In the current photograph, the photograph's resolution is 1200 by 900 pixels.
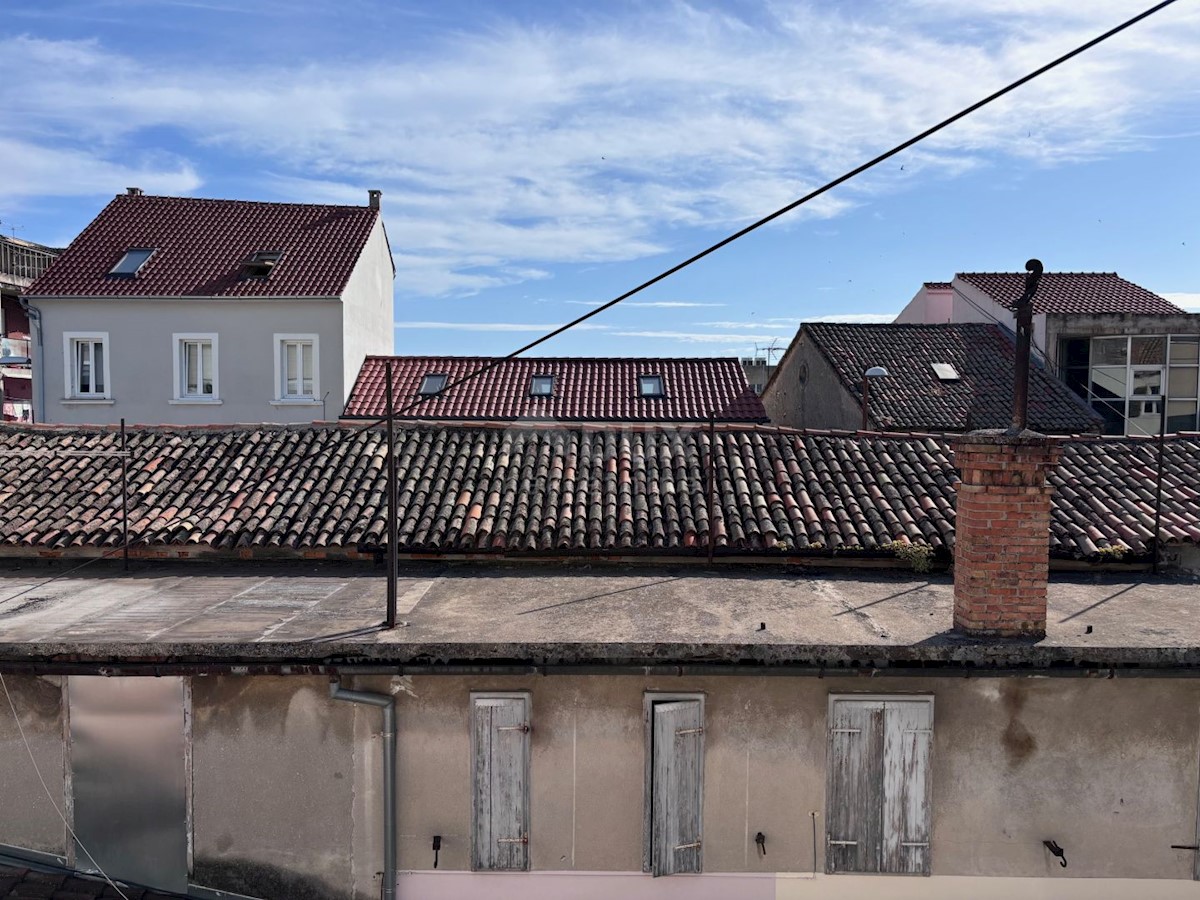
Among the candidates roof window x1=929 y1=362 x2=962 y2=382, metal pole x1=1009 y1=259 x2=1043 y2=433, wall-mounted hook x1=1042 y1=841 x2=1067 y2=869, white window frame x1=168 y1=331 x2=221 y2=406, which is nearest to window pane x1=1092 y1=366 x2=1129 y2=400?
roof window x1=929 y1=362 x2=962 y2=382

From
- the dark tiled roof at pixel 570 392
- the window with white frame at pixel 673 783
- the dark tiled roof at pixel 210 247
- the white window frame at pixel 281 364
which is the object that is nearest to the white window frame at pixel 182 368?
the dark tiled roof at pixel 210 247

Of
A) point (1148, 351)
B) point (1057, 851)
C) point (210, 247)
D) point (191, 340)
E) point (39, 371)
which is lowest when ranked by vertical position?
point (1057, 851)

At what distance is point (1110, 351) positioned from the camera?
21.6 m

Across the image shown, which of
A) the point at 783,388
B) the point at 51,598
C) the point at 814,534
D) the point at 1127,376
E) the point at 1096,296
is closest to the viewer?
the point at 51,598

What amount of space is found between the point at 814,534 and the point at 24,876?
291 inches

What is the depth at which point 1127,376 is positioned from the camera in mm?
21547

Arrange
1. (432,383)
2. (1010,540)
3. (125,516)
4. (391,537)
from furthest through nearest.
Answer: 1. (432,383)
2. (125,516)
3. (391,537)
4. (1010,540)

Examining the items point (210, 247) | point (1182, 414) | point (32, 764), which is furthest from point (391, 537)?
point (1182, 414)

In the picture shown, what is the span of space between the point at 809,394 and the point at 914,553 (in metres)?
15.4

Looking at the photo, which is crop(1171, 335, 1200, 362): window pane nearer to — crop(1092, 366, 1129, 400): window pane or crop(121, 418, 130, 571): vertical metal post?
crop(1092, 366, 1129, 400): window pane

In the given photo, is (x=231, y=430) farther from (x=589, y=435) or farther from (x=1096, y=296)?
(x=1096, y=296)

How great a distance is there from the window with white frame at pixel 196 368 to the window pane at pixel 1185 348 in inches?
978

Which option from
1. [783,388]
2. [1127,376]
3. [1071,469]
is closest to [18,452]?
[1071,469]

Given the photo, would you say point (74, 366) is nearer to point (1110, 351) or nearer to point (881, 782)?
point (881, 782)
